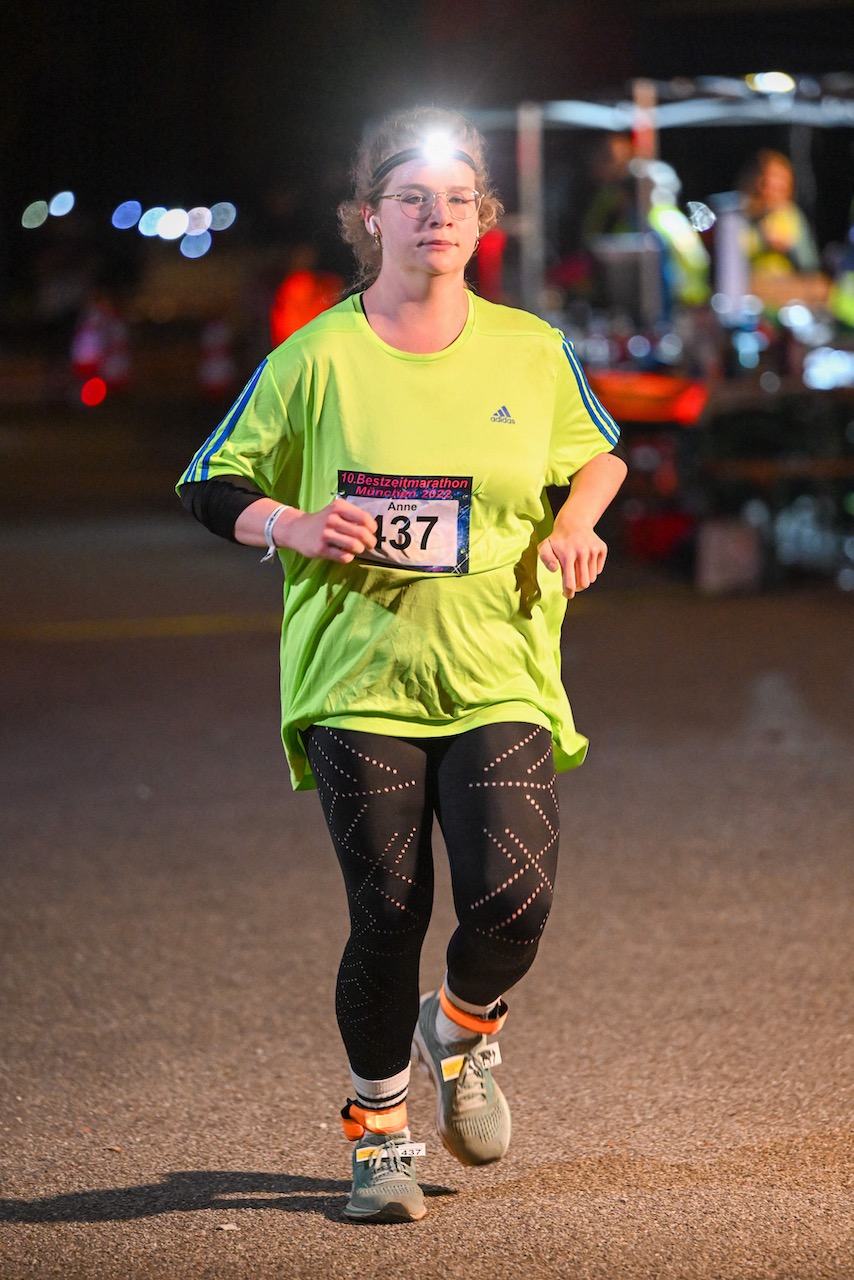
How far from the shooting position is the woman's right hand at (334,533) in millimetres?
3246

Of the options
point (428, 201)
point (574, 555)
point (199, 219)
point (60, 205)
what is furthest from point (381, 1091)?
point (199, 219)

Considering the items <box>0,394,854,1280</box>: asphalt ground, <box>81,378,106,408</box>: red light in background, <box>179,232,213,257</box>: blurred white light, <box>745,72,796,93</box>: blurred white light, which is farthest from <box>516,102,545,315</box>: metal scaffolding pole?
<box>179,232,213,257</box>: blurred white light

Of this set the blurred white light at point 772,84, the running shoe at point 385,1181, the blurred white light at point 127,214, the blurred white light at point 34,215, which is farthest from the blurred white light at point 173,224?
the running shoe at point 385,1181

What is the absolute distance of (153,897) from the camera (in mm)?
5898

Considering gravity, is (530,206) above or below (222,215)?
below

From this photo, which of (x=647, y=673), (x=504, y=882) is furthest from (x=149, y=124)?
(x=504, y=882)

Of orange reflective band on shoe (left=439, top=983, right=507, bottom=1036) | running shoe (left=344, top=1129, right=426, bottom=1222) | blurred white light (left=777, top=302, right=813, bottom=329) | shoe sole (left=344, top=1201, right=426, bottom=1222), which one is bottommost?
shoe sole (left=344, top=1201, right=426, bottom=1222)

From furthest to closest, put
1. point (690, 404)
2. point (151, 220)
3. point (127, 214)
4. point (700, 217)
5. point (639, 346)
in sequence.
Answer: point (151, 220)
point (127, 214)
point (700, 217)
point (639, 346)
point (690, 404)

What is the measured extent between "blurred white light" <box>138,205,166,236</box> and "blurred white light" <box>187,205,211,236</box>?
84 centimetres

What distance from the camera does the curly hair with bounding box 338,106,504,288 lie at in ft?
11.7

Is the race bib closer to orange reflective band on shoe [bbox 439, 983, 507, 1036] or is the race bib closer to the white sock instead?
orange reflective band on shoe [bbox 439, 983, 507, 1036]

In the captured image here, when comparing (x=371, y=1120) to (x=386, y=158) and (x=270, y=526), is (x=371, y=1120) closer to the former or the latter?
(x=270, y=526)

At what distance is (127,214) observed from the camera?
180 ft

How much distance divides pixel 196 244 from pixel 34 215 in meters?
9.47
